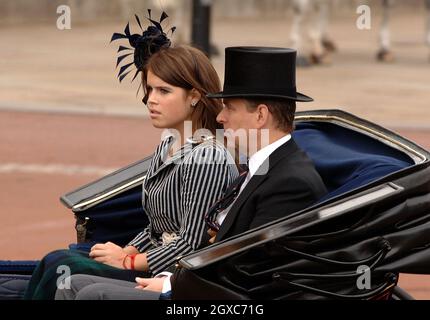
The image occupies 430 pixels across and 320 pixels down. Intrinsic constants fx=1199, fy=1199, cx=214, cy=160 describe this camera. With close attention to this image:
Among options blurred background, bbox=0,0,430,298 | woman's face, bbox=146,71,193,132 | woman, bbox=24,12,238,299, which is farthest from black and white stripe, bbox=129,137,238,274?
blurred background, bbox=0,0,430,298

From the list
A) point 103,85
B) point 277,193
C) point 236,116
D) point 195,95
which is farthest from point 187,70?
point 103,85

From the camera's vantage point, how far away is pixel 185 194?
4.36 metres

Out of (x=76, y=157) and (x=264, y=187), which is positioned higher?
(x=264, y=187)

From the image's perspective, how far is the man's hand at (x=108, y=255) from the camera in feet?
14.7

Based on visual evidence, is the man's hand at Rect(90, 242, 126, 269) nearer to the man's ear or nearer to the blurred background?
the man's ear

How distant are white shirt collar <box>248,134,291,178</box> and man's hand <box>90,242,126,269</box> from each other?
644 mm

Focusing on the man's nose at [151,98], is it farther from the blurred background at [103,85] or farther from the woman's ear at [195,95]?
the blurred background at [103,85]

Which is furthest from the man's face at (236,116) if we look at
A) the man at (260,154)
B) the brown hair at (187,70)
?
the brown hair at (187,70)

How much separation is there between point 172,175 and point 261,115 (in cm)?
53

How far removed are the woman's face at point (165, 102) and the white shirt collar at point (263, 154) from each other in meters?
0.40

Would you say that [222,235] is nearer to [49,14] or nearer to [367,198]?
[367,198]

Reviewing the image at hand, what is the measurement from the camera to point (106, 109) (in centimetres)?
1291
